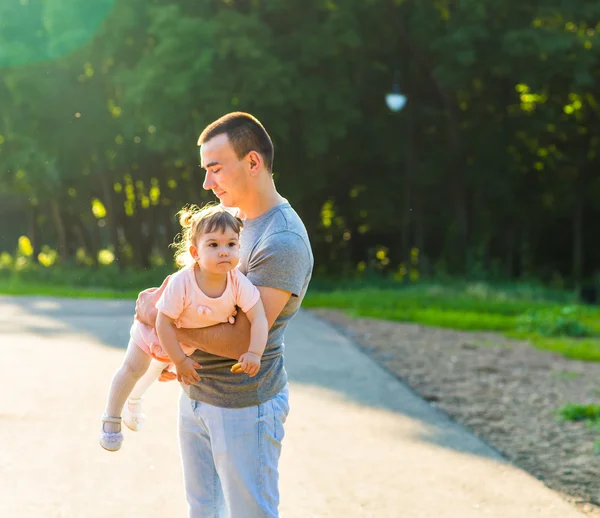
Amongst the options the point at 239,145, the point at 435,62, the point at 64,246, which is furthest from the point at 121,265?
the point at 239,145

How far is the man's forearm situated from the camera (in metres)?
3.04

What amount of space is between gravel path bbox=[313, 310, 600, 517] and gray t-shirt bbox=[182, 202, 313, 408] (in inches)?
116

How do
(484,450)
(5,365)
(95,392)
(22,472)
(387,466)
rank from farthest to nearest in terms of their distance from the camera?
(5,365), (95,392), (484,450), (387,466), (22,472)

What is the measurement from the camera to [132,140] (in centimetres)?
2825

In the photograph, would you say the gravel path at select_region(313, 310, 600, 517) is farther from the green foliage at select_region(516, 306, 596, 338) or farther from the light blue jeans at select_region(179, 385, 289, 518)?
the light blue jeans at select_region(179, 385, 289, 518)

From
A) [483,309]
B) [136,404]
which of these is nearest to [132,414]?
[136,404]

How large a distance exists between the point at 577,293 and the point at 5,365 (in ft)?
52.1

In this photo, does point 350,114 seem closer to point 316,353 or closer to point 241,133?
point 316,353

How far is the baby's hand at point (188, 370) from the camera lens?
309cm

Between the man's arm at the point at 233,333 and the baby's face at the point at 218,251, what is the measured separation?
0.15 m

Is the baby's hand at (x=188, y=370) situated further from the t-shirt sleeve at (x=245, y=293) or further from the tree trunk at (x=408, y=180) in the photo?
the tree trunk at (x=408, y=180)

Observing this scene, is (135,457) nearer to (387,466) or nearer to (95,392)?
(387,466)

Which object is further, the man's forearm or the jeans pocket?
the jeans pocket

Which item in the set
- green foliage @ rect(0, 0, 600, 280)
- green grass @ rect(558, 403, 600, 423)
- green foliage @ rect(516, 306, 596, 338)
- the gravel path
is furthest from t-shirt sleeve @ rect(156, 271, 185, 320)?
green foliage @ rect(0, 0, 600, 280)
